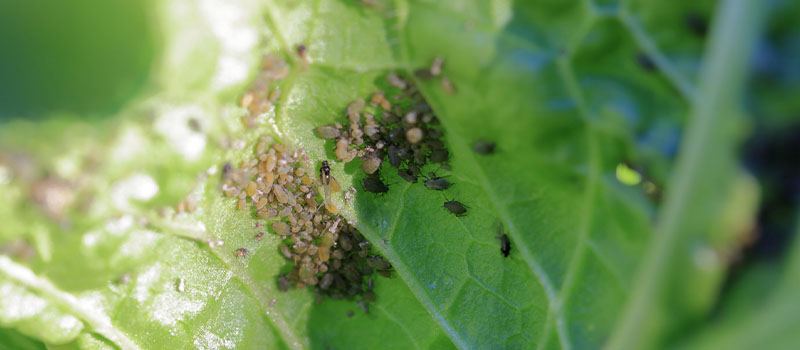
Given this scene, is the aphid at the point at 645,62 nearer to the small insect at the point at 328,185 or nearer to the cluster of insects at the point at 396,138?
the cluster of insects at the point at 396,138

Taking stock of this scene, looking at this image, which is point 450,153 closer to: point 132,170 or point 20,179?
point 132,170

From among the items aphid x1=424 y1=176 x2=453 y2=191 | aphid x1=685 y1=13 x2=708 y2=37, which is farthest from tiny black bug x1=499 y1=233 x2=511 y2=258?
aphid x1=685 y1=13 x2=708 y2=37

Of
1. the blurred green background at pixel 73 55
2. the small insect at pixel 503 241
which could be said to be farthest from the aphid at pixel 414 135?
the blurred green background at pixel 73 55

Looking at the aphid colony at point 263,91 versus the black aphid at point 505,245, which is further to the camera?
the black aphid at point 505,245

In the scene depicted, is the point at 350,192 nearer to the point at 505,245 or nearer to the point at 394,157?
the point at 394,157

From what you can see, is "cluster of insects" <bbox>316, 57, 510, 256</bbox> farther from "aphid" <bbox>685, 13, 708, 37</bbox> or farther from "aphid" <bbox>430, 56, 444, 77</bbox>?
"aphid" <bbox>685, 13, 708, 37</bbox>

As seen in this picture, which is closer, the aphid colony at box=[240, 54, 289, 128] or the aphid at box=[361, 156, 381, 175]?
the aphid colony at box=[240, 54, 289, 128]
